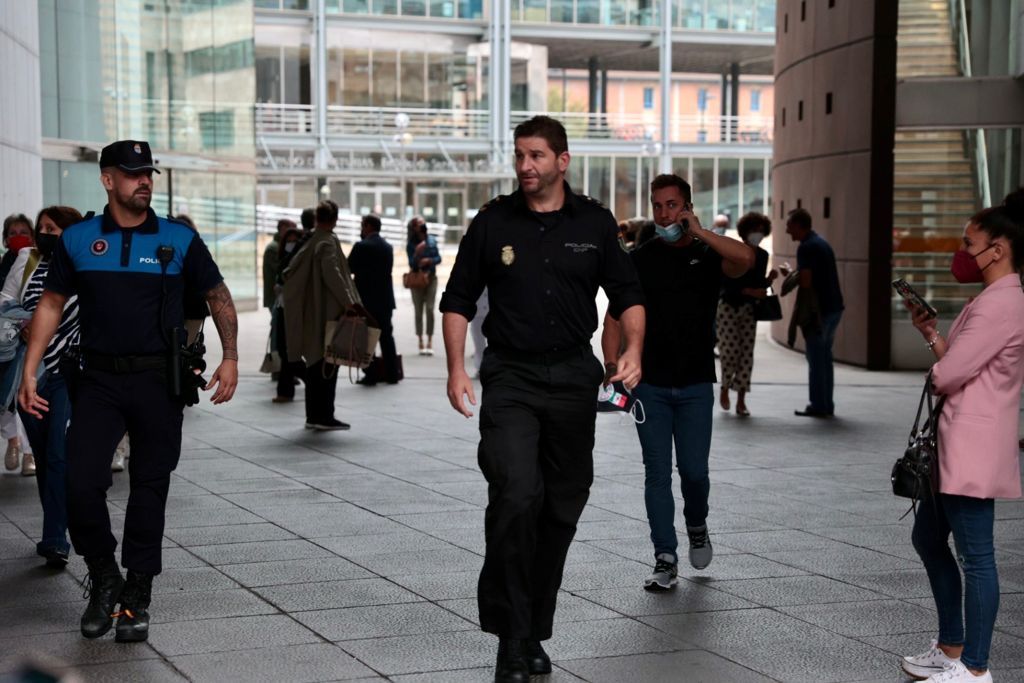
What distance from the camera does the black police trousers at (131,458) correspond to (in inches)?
227

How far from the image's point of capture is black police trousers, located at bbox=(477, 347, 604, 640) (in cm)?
523

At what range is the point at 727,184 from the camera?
5812 cm

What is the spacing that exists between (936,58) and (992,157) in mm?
1386

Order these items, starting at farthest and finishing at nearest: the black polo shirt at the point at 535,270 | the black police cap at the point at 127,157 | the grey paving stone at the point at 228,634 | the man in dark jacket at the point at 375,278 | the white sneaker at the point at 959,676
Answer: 1. the man in dark jacket at the point at 375,278
2. the black police cap at the point at 127,157
3. the grey paving stone at the point at 228,634
4. the black polo shirt at the point at 535,270
5. the white sneaker at the point at 959,676

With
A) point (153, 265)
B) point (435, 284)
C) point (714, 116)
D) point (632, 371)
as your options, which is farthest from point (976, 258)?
point (714, 116)

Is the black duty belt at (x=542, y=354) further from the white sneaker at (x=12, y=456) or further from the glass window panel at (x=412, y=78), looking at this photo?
Result: the glass window panel at (x=412, y=78)

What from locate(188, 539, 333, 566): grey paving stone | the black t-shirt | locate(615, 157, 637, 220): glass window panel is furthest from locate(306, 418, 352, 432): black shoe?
locate(615, 157, 637, 220): glass window panel

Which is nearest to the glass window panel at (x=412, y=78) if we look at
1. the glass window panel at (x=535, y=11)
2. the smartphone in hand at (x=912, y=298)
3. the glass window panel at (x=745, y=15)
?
the glass window panel at (x=535, y=11)

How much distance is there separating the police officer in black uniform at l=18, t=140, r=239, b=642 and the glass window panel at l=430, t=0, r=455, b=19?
4922 cm

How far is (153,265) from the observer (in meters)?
5.88

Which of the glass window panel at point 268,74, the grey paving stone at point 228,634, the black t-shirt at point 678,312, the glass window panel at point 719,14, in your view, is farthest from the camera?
the glass window panel at point 719,14

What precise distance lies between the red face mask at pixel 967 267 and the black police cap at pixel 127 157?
3109 millimetres

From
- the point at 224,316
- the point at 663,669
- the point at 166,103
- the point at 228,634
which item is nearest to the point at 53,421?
the point at 224,316

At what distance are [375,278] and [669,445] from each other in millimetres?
10006
